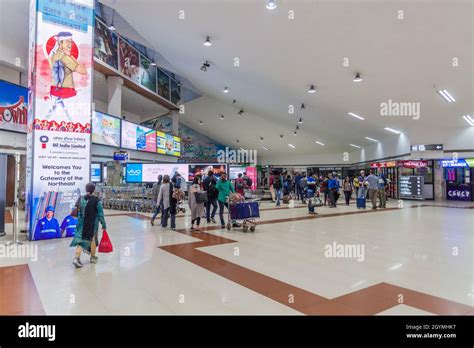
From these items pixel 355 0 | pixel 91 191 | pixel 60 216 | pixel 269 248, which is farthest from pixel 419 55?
pixel 60 216

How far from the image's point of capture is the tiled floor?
2994 millimetres

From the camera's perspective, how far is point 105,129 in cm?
1302

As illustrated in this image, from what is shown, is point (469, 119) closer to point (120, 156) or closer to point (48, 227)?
point (120, 156)

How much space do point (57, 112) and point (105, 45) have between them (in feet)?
24.6

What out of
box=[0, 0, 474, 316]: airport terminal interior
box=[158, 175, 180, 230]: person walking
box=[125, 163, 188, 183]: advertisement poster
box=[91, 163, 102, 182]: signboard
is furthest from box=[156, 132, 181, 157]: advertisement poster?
box=[158, 175, 180, 230]: person walking

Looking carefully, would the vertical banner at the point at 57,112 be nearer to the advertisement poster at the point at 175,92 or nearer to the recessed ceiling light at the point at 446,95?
the recessed ceiling light at the point at 446,95

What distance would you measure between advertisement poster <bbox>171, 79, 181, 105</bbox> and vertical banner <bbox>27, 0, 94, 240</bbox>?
13.5 meters

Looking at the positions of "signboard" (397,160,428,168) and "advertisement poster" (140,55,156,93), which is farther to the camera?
"advertisement poster" (140,55,156,93)

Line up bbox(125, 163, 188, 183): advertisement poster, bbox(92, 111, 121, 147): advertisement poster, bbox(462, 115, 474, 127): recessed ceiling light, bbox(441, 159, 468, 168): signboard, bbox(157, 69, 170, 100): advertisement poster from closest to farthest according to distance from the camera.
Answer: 1. bbox(92, 111, 121, 147): advertisement poster
2. bbox(462, 115, 474, 127): recessed ceiling light
3. bbox(441, 159, 468, 168): signboard
4. bbox(125, 163, 188, 183): advertisement poster
5. bbox(157, 69, 170, 100): advertisement poster

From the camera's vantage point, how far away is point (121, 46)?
14.0 metres

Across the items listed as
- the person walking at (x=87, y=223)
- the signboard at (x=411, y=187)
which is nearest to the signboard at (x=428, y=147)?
the signboard at (x=411, y=187)

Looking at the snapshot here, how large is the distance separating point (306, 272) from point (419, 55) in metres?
6.44

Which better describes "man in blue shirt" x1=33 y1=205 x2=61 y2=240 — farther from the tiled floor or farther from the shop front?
the shop front
